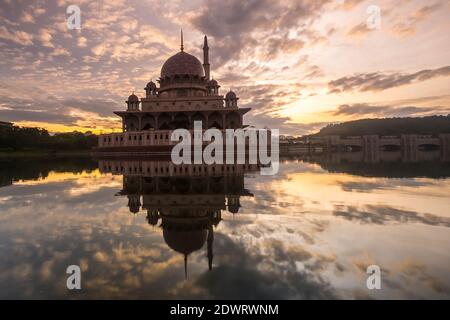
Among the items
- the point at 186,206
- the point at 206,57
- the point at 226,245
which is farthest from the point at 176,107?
the point at 226,245

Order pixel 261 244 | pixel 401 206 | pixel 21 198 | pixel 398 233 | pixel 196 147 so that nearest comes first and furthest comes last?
pixel 261 244 < pixel 398 233 < pixel 401 206 < pixel 21 198 < pixel 196 147

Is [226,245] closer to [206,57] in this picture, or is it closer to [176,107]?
[176,107]

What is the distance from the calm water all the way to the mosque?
3460 cm

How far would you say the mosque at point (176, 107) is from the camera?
4544 cm

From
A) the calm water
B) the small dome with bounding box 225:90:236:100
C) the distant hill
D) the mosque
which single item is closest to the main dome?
the mosque

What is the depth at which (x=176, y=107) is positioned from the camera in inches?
1866

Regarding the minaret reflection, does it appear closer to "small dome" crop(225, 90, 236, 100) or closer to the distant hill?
"small dome" crop(225, 90, 236, 100)

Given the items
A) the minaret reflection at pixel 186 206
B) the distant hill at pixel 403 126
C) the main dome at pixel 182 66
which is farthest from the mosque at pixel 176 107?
the distant hill at pixel 403 126

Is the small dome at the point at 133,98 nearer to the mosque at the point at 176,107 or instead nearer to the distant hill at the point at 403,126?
the mosque at the point at 176,107
